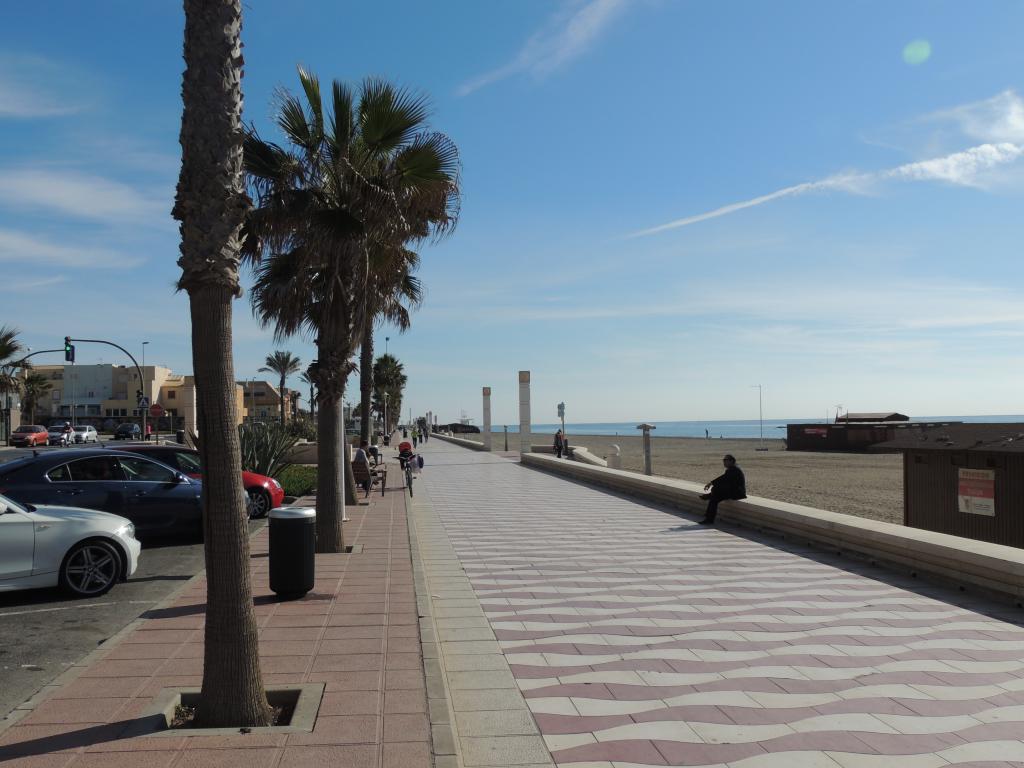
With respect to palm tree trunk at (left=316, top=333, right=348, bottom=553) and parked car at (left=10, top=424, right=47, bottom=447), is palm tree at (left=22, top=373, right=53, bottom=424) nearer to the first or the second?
parked car at (left=10, top=424, right=47, bottom=447)

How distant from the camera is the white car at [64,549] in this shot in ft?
26.9

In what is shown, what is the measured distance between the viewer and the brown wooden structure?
32.6 feet

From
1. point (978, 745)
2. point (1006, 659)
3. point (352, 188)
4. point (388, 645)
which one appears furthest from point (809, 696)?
point (352, 188)

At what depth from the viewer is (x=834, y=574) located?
9.36m

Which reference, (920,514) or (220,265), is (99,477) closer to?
(220,265)

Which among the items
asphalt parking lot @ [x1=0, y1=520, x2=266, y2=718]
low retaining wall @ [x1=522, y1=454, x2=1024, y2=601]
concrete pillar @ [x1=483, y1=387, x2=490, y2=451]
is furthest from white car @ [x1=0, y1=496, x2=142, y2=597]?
concrete pillar @ [x1=483, y1=387, x2=490, y2=451]

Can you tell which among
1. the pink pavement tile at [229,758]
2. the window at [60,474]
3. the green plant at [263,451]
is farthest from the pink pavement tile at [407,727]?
the green plant at [263,451]

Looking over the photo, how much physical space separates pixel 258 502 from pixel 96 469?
3.98 metres

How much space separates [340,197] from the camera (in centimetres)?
1098

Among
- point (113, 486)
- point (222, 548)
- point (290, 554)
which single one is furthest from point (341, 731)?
point (113, 486)

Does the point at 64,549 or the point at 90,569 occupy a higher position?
the point at 64,549

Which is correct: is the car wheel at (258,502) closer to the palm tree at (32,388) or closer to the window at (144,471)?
the window at (144,471)

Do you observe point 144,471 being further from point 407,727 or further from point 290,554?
point 407,727

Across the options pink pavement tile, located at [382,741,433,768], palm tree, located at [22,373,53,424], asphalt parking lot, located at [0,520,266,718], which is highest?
palm tree, located at [22,373,53,424]
